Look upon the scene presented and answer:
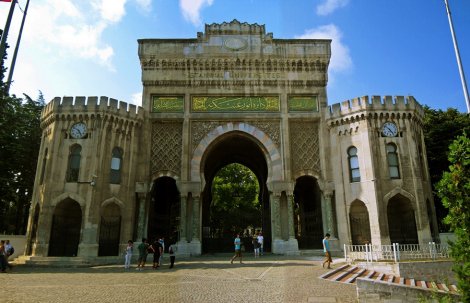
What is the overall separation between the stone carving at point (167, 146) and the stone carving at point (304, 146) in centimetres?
739

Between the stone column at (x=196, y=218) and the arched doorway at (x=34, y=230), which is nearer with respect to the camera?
the arched doorway at (x=34, y=230)

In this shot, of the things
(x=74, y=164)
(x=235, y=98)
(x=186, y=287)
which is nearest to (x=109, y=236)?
(x=74, y=164)

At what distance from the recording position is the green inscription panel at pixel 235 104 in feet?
72.5

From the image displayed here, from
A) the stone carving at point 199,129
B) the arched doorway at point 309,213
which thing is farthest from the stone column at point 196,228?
the arched doorway at point 309,213

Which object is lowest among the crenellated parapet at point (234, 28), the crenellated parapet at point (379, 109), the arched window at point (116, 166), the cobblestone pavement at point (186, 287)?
the cobblestone pavement at point (186, 287)

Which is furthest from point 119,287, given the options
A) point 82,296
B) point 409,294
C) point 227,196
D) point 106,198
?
point 227,196

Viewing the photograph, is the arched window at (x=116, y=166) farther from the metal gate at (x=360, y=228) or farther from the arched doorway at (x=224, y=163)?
the metal gate at (x=360, y=228)

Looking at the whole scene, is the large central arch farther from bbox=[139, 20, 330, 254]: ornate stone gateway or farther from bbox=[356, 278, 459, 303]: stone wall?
bbox=[356, 278, 459, 303]: stone wall

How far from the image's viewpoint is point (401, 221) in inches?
773

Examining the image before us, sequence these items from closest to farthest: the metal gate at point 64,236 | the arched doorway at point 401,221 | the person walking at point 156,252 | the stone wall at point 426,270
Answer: the stone wall at point 426,270 < the person walking at point 156,252 < the metal gate at point 64,236 < the arched doorway at point 401,221

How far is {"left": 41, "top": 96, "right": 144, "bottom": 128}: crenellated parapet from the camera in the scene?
1980 cm

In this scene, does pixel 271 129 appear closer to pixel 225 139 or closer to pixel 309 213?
pixel 225 139

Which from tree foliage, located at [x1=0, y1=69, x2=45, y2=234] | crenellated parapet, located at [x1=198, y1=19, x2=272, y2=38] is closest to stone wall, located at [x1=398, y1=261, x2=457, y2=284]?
crenellated parapet, located at [x1=198, y1=19, x2=272, y2=38]

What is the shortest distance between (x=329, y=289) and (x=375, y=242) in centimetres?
965
